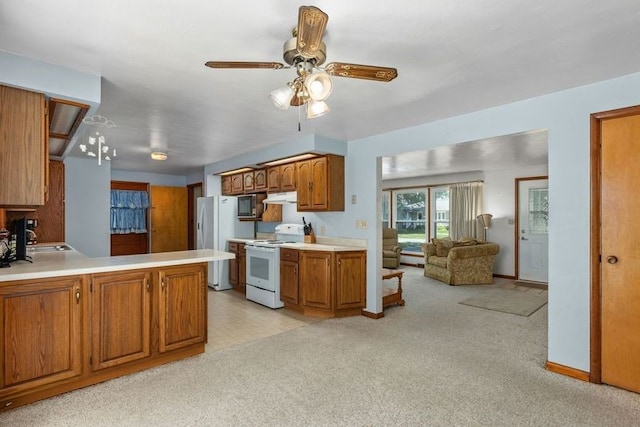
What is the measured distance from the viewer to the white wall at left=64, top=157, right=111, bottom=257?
5191 millimetres

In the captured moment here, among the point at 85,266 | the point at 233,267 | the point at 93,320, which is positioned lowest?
the point at 233,267

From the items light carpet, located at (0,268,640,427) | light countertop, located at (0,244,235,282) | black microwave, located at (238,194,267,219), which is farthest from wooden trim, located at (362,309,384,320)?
black microwave, located at (238,194,267,219)

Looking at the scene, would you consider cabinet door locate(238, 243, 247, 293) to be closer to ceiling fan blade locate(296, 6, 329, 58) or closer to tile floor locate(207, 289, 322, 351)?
tile floor locate(207, 289, 322, 351)

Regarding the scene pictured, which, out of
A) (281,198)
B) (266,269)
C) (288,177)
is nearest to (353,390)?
(266,269)

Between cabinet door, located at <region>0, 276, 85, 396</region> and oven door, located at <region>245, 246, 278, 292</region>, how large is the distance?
243 centimetres

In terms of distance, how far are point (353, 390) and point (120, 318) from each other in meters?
1.81

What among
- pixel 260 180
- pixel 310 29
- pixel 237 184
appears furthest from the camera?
pixel 237 184

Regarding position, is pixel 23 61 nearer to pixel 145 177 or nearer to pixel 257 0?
pixel 257 0

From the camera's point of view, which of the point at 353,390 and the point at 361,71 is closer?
the point at 361,71

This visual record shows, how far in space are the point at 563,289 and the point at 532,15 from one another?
2.07m

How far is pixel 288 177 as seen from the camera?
4891 millimetres

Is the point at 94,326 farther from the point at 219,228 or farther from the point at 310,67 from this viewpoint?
the point at 219,228

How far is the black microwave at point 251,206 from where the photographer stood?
5.66m

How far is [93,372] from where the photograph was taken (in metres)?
2.43
